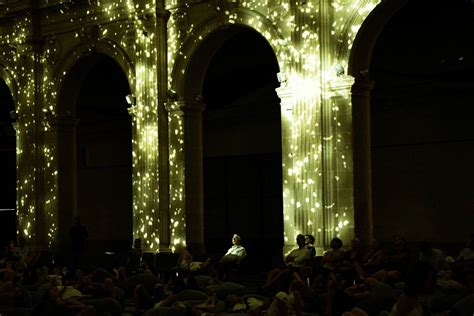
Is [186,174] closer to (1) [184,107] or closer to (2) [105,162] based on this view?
(1) [184,107]

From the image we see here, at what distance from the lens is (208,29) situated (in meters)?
18.4

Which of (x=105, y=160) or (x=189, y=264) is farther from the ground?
(x=105, y=160)

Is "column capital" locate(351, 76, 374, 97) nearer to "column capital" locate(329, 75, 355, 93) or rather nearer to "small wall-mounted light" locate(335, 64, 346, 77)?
"column capital" locate(329, 75, 355, 93)

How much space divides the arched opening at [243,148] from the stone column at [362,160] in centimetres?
671

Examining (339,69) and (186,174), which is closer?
(339,69)

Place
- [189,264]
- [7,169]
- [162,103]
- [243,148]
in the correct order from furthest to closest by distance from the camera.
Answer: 1. [7,169]
2. [243,148]
3. [162,103]
4. [189,264]

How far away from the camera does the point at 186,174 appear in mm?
19000

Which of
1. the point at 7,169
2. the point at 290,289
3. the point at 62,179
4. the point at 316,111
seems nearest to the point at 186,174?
the point at 316,111

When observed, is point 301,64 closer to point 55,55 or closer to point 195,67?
point 195,67

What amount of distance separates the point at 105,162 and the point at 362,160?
13.5 meters

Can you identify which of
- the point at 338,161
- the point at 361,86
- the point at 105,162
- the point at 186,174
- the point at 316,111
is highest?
the point at 361,86

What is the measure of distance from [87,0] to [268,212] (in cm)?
759

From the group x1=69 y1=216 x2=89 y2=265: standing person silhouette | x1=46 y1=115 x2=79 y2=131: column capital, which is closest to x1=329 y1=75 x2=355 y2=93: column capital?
x1=69 y1=216 x2=89 y2=265: standing person silhouette

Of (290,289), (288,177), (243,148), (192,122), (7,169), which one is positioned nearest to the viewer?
(290,289)
